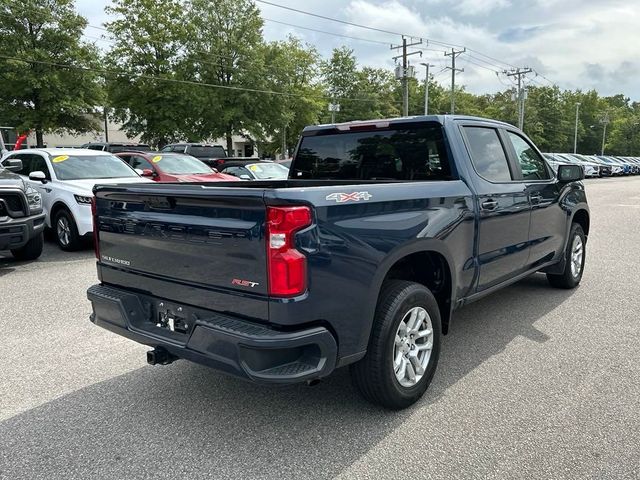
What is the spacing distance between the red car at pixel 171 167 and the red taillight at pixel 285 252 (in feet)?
33.1

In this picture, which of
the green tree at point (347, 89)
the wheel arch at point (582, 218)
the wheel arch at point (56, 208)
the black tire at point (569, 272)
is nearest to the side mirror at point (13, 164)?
the wheel arch at point (56, 208)

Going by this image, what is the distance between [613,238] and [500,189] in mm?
7026

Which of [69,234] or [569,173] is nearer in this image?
[569,173]

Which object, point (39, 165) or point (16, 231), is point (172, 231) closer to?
point (16, 231)

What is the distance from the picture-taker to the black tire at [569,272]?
593 cm

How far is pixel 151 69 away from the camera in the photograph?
109ft

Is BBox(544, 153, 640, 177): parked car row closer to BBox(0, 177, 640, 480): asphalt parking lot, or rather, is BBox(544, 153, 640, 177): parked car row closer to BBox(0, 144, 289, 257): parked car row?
BBox(0, 144, 289, 257): parked car row

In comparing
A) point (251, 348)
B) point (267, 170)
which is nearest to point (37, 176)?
point (251, 348)

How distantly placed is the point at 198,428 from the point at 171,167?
10866 millimetres

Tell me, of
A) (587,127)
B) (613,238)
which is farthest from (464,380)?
(587,127)

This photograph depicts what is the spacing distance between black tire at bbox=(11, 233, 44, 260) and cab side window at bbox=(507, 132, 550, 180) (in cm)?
688

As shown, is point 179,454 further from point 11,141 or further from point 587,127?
point 587,127

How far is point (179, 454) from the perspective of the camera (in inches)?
114

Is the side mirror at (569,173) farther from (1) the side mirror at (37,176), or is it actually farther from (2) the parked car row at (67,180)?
(1) the side mirror at (37,176)
